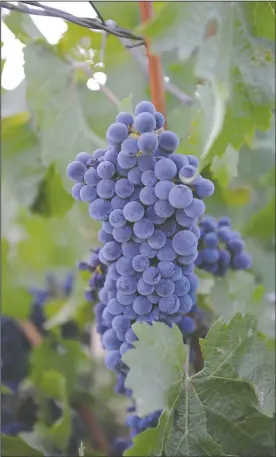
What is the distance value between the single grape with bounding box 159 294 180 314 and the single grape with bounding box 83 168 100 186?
117 millimetres

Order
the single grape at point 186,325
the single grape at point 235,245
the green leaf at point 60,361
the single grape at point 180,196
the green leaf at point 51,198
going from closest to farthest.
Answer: the single grape at point 180,196, the single grape at point 186,325, the single grape at point 235,245, the green leaf at point 51,198, the green leaf at point 60,361

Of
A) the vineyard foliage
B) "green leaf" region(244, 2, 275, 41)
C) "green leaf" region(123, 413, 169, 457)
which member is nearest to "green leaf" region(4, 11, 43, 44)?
the vineyard foliage

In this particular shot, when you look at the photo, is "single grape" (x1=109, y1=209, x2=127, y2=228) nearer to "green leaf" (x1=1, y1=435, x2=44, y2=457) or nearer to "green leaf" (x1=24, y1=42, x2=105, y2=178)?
"green leaf" (x1=24, y1=42, x2=105, y2=178)

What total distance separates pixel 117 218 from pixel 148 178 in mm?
42

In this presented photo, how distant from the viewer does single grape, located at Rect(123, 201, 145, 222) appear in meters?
0.49

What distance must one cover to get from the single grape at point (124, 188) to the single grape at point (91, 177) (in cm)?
2

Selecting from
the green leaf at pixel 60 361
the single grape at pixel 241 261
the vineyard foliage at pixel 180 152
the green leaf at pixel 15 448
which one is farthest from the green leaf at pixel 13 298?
the single grape at pixel 241 261

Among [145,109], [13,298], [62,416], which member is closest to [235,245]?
[145,109]

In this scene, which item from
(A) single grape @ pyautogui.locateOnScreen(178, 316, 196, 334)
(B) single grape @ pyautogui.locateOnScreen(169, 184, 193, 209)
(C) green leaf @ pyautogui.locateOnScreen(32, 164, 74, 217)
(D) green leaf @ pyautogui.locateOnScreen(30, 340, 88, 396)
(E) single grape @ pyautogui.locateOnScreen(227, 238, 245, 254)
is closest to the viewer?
(B) single grape @ pyautogui.locateOnScreen(169, 184, 193, 209)

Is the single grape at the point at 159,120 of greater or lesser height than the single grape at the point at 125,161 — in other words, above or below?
above

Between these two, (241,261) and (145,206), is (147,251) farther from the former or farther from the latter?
(241,261)

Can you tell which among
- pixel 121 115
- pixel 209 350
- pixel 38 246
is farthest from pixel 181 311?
pixel 38 246

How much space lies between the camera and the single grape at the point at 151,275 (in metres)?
0.51

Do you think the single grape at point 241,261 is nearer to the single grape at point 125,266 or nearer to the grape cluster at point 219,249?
the grape cluster at point 219,249
